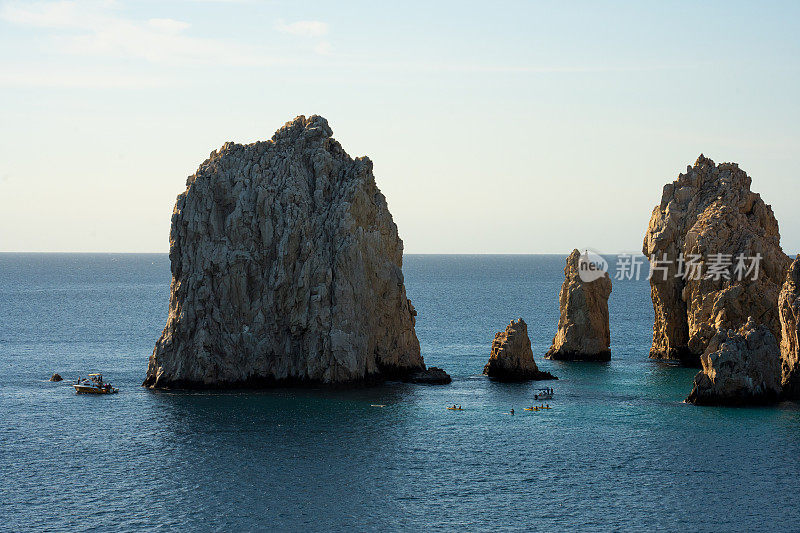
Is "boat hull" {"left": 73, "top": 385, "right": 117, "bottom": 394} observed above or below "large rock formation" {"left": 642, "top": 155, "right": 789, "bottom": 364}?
below

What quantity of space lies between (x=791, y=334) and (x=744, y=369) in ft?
26.9

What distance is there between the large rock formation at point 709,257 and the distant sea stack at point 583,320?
27.7 ft

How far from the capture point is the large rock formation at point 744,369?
96375 mm

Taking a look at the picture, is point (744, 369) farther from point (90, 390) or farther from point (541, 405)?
point (90, 390)

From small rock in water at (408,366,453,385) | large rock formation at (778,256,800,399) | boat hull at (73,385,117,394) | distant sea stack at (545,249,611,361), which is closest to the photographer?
large rock formation at (778,256,800,399)

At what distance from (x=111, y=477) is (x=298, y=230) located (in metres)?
42.6

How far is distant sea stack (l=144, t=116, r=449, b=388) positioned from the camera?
10500 cm

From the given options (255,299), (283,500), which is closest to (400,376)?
(255,299)

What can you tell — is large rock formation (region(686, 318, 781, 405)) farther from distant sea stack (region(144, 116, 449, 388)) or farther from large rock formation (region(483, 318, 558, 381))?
distant sea stack (region(144, 116, 449, 388))

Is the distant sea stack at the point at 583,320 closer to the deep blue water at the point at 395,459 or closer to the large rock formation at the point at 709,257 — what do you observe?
the large rock formation at the point at 709,257

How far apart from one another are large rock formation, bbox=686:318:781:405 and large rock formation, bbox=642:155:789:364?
20.9 metres

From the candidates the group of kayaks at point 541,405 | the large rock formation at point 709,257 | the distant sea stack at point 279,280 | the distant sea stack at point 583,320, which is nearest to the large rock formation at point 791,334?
the large rock formation at point 709,257

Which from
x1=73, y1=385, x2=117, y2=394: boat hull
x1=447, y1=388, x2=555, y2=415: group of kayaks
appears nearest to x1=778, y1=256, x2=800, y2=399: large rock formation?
x1=447, y1=388, x2=555, y2=415: group of kayaks

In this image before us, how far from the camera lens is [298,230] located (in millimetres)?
108125
